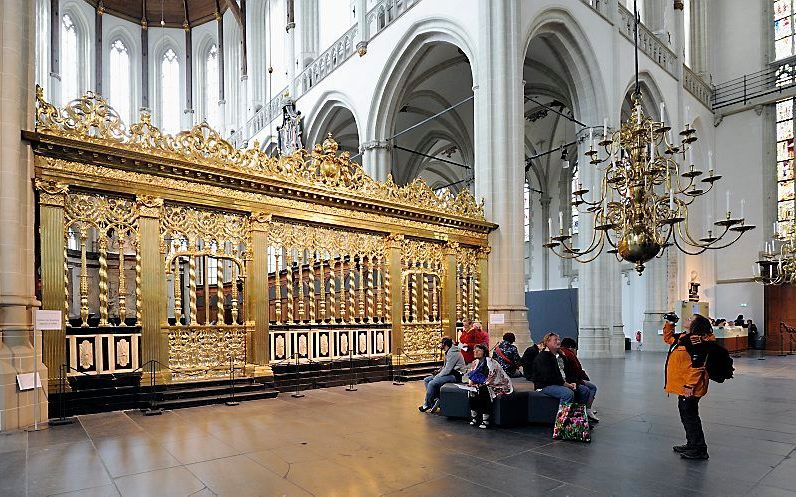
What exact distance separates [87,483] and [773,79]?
28173 millimetres

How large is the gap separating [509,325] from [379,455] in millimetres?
8338

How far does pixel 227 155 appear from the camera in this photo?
8797mm

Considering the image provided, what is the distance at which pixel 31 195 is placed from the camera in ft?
22.4

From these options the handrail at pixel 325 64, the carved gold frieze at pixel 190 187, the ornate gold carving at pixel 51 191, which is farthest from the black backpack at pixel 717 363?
the handrail at pixel 325 64

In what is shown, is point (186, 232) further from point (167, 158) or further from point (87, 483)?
point (87, 483)

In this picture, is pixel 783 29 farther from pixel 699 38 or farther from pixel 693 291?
pixel 693 291

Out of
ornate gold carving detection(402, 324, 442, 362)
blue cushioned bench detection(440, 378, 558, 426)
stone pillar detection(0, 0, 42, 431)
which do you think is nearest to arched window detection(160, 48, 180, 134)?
ornate gold carving detection(402, 324, 442, 362)

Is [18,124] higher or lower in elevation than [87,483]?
higher

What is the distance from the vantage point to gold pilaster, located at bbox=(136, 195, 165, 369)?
775cm

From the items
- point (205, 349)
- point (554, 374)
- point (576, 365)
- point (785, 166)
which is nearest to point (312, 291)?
point (205, 349)

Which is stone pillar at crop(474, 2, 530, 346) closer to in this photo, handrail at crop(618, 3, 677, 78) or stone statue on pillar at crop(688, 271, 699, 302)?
handrail at crop(618, 3, 677, 78)

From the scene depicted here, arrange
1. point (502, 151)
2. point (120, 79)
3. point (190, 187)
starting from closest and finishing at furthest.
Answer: point (190, 187), point (502, 151), point (120, 79)

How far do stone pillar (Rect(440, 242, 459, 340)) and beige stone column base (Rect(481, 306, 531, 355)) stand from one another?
3.64 ft

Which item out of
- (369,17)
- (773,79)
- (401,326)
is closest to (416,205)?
(401,326)
